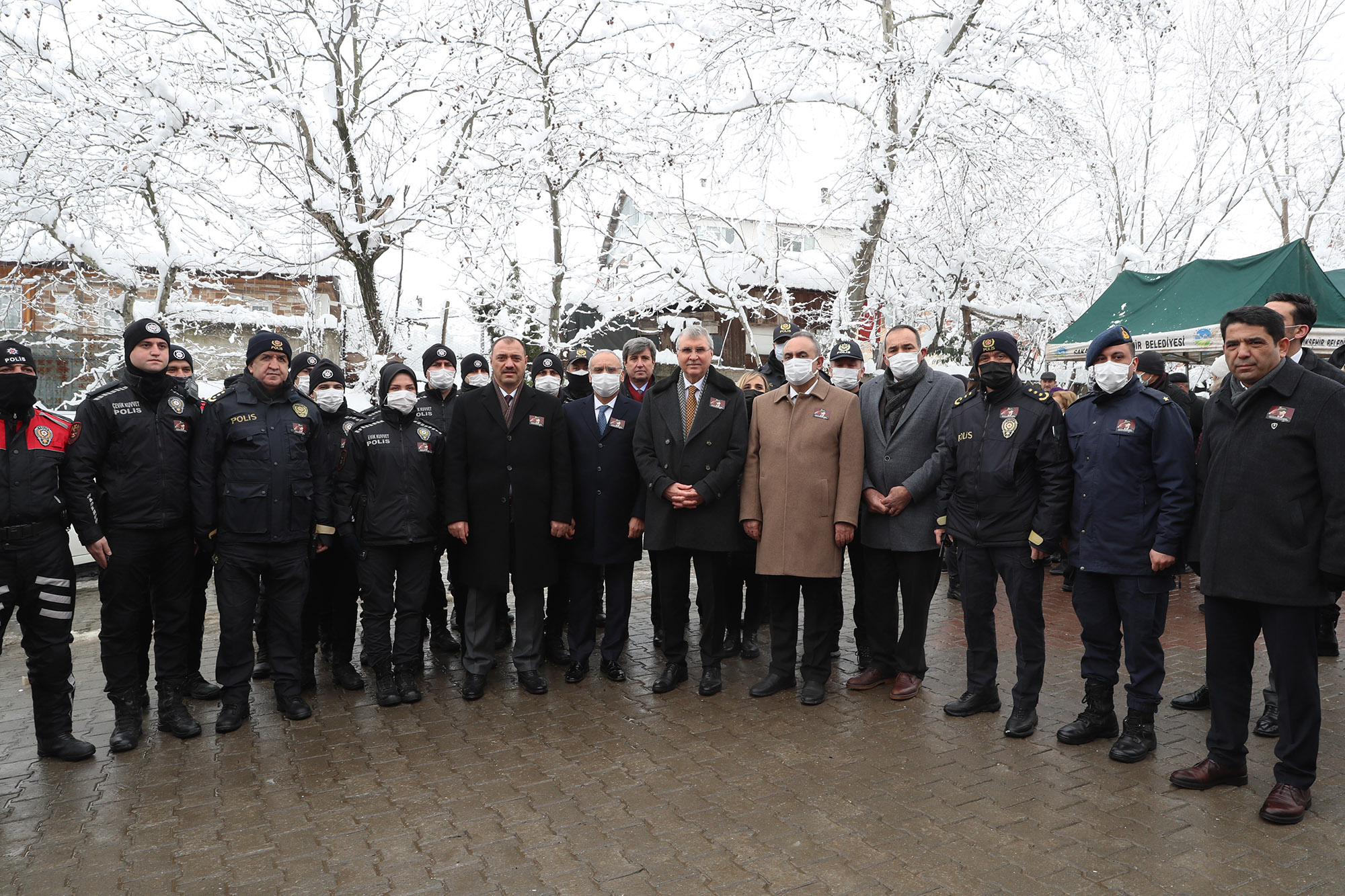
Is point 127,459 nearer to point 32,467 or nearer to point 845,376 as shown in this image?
point 32,467

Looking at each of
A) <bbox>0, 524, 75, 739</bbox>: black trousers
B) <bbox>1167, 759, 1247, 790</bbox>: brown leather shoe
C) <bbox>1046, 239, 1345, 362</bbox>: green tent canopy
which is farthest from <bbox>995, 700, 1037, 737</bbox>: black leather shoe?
<bbox>1046, 239, 1345, 362</bbox>: green tent canopy

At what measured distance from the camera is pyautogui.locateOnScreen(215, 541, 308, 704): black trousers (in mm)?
5168

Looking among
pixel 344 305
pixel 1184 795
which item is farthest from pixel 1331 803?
pixel 344 305

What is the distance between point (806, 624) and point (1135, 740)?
199cm

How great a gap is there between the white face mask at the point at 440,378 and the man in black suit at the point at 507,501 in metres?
0.97

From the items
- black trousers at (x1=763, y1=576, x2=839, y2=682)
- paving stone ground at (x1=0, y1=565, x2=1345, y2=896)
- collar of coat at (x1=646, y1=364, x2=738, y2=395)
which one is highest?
collar of coat at (x1=646, y1=364, x2=738, y2=395)

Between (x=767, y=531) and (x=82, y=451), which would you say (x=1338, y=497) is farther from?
(x=82, y=451)

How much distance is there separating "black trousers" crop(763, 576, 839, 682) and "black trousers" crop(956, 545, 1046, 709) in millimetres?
871

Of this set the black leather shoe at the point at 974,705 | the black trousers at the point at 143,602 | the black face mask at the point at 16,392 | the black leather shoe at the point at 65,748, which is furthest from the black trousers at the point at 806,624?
the black face mask at the point at 16,392

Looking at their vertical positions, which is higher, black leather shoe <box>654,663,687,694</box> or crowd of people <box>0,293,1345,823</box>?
crowd of people <box>0,293,1345,823</box>

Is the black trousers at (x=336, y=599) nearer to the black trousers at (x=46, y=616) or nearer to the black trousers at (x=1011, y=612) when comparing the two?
the black trousers at (x=46, y=616)

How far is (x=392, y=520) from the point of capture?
220 inches

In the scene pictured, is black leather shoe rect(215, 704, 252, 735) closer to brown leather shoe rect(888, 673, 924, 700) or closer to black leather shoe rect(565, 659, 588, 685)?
black leather shoe rect(565, 659, 588, 685)

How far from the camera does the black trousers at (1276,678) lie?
12.4 ft
